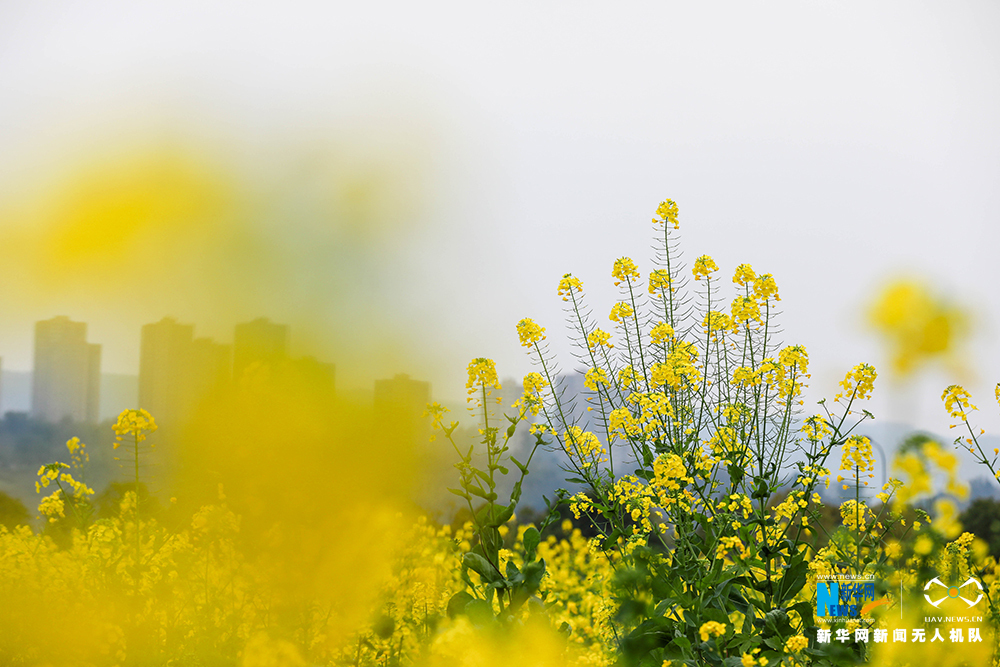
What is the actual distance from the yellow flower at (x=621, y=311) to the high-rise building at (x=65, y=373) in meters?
1.28

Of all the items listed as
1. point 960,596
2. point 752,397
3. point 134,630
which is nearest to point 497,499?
point 752,397

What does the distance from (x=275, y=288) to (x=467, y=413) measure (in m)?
0.57

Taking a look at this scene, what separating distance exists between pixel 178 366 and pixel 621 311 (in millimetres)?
1157

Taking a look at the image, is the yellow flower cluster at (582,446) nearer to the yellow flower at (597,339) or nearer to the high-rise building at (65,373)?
the yellow flower at (597,339)

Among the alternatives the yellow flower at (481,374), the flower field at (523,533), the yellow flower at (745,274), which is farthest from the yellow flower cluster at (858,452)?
the yellow flower at (481,374)

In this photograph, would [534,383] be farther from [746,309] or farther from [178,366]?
[178,366]

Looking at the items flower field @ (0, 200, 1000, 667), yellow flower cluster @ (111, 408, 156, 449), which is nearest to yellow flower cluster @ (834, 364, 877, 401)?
flower field @ (0, 200, 1000, 667)

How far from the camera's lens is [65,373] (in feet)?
5.21

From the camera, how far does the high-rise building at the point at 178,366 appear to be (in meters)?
1.40

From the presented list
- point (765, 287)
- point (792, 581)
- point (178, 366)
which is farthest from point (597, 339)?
point (178, 366)

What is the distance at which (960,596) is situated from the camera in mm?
2084

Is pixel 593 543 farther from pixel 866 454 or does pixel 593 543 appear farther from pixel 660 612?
pixel 866 454

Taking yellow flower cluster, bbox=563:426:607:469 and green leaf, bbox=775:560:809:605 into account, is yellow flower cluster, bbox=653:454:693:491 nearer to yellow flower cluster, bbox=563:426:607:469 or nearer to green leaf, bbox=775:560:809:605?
yellow flower cluster, bbox=563:426:607:469

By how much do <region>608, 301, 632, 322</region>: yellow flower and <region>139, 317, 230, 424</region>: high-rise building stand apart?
107 centimetres
